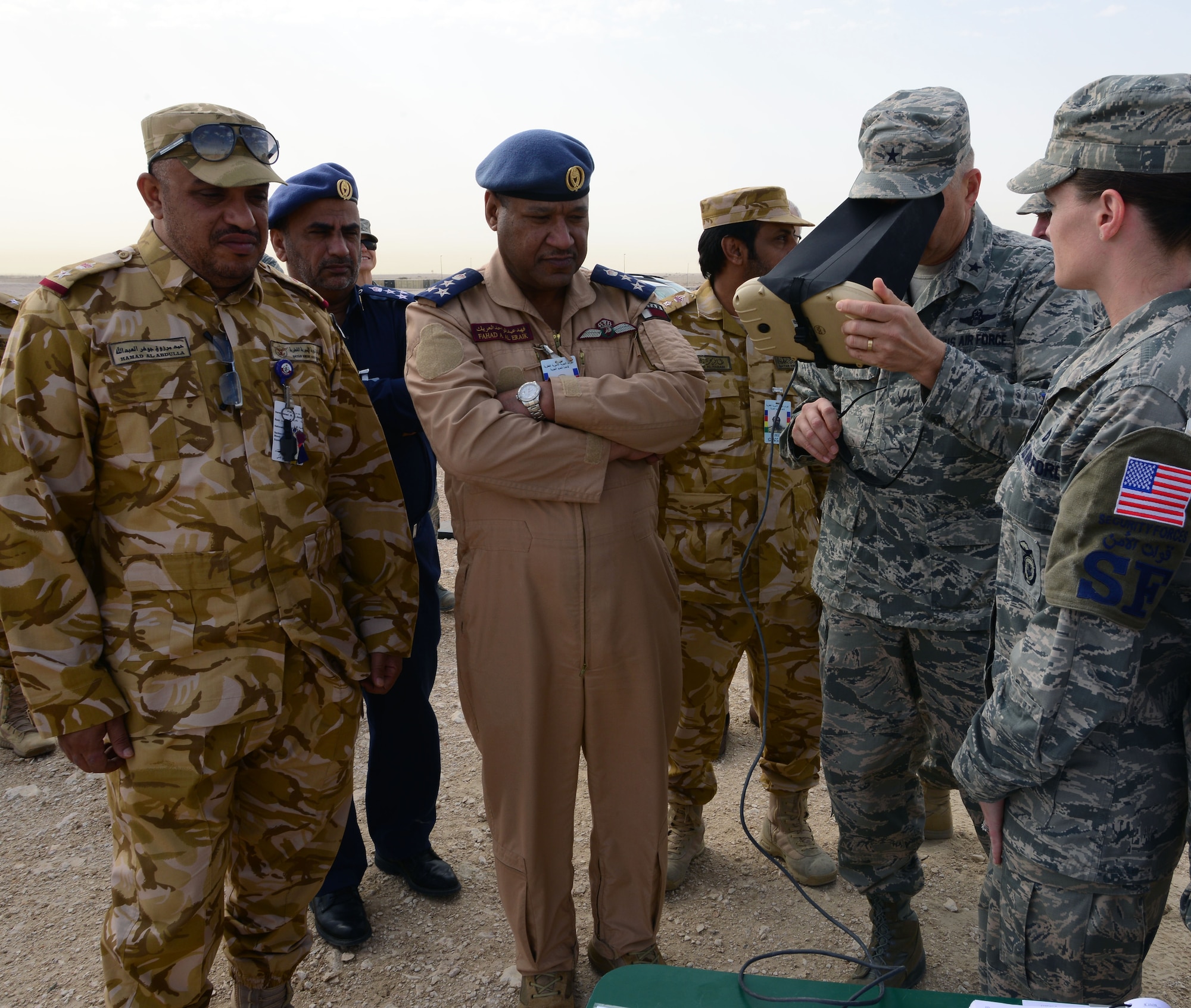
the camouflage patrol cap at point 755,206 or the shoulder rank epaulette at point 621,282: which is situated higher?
the camouflage patrol cap at point 755,206

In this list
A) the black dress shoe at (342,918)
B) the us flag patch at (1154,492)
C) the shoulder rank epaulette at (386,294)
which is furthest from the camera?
the shoulder rank epaulette at (386,294)

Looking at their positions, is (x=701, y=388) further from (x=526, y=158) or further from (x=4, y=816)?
(x=4, y=816)

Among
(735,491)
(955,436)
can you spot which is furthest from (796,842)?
(955,436)

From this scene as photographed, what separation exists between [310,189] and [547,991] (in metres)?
2.69

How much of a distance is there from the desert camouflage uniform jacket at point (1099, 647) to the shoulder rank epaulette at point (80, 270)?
6.90ft

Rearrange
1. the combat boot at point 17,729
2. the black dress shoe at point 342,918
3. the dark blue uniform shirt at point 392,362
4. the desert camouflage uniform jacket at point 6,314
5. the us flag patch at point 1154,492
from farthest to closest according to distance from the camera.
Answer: the combat boot at point 17,729 < the desert camouflage uniform jacket at point 6,314 < the dark blue uniform shirt at point 392,362 < the black dress shoe at point 342,918 < the us flag patch at point 1154,492

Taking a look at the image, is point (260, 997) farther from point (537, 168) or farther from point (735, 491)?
point (537, 168)

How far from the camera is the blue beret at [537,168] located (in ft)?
7.89

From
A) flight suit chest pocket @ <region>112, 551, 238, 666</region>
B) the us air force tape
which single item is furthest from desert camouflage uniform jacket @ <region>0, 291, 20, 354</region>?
the us air force tape

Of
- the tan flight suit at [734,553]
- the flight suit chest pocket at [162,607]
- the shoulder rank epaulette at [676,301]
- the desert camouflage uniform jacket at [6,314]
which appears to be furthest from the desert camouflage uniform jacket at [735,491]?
the desert camouflage uniform jacket at [6,314]

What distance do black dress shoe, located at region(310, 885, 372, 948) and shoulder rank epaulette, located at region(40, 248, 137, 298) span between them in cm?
209

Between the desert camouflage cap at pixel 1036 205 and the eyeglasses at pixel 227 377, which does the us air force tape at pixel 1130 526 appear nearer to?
the desert camouflage cap at pixel 1036 205

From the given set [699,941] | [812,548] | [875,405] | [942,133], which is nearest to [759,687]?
[812,548]

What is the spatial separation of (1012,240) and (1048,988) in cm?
178
